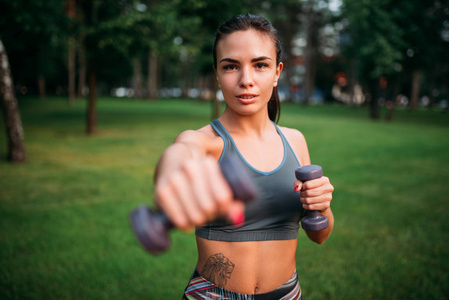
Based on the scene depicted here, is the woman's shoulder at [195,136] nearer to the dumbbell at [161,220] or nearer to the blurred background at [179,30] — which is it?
the dumbbell at [161,220]

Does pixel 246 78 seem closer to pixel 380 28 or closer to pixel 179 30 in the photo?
pixel 179 30

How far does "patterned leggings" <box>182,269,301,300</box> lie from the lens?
1.78 meters

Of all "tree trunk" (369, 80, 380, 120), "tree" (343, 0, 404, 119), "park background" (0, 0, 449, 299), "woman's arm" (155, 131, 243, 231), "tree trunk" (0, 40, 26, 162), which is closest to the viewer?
"woman's arm" (155, 131, 243, 231)

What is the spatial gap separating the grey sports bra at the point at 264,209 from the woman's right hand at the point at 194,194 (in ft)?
2.65

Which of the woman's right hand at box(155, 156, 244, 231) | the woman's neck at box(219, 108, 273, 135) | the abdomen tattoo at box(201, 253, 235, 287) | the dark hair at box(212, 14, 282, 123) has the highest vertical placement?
the dark hair at box(212, 14, 282, 123)

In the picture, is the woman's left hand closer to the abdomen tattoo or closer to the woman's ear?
the abdomen tattoo

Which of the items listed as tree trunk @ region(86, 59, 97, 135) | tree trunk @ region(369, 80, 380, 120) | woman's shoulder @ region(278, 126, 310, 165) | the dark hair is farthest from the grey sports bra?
tree trunk @ region(369, 80, 380, 120)

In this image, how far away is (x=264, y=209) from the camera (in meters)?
1.74

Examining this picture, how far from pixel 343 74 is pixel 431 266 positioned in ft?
202

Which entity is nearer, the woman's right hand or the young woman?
the woman's right hand

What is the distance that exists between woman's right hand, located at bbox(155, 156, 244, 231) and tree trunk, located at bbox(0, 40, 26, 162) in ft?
32.0

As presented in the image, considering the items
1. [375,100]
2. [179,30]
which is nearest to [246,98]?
[179,30]

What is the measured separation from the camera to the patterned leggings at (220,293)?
1.78m

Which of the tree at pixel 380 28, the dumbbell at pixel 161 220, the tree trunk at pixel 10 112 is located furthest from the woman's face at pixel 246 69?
the tree at pixel 380 28
